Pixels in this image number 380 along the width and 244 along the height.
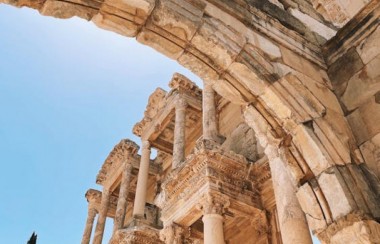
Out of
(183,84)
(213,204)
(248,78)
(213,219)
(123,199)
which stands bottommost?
(248,78)

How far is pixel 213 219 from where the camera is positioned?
7277 millimetres

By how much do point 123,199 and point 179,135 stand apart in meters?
4.34

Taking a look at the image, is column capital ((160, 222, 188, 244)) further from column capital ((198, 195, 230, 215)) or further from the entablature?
the entablature

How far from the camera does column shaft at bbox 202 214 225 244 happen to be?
701cm

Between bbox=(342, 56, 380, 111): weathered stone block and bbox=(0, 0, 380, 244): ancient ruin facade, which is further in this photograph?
bbox=(342, 56, 380, 111): weathered stone block

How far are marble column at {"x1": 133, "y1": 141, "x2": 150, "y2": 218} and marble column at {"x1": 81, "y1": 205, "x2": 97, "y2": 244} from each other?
207 inches

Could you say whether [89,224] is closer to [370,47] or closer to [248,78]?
[248,78]

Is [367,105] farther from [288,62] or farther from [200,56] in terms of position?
[200,56]

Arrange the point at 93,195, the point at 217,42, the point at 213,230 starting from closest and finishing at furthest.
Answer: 1. the point at 217,42
2. the point at 213,230
3. the point at 93,195

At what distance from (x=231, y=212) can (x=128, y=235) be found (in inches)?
169

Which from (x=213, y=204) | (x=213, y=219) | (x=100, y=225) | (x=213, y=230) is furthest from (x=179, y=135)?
(x=100, y=225)

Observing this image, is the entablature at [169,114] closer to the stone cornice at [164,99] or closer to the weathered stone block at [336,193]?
the stone cornice at [164,99]

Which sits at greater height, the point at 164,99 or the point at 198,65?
the point at 164,99

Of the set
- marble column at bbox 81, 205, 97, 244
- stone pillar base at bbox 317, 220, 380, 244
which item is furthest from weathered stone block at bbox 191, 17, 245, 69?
marble column at bbox 81, 205, 97, 244
